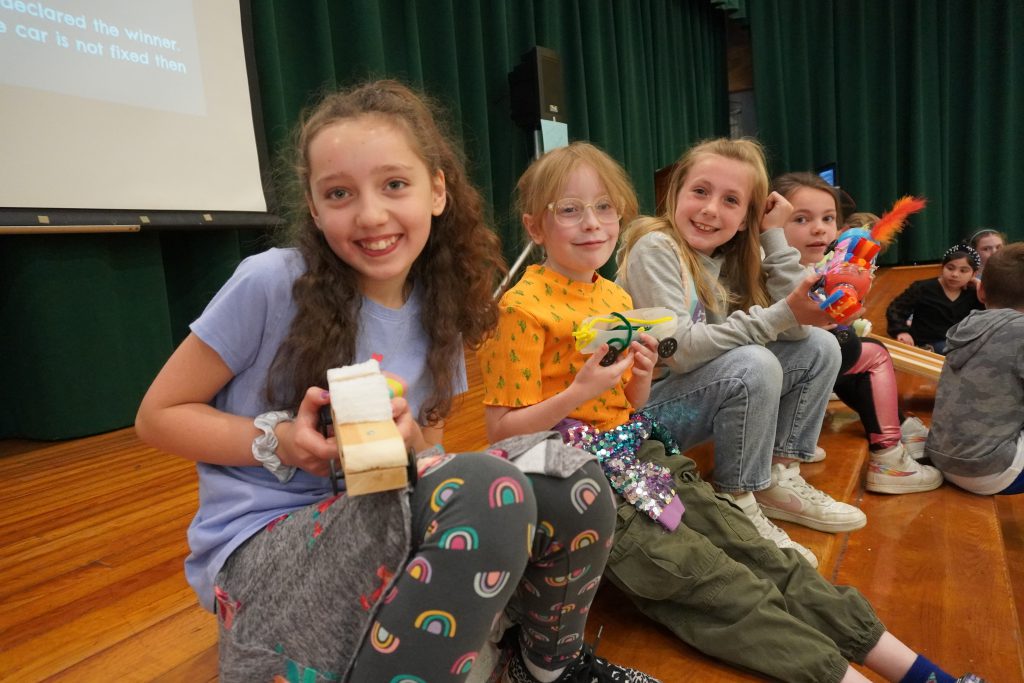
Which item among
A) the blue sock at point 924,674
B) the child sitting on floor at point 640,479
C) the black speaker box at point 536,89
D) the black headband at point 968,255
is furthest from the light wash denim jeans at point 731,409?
the black speaker box at point 536,89

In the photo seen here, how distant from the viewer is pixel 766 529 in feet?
3.99

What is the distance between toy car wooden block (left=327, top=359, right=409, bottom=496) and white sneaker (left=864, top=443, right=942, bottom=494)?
4.70 feet

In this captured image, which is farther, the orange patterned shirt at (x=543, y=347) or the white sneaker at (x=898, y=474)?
the white sneaker at (x=898, y=474)

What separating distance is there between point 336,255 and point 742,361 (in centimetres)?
80

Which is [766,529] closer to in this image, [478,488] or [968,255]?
[478,488]

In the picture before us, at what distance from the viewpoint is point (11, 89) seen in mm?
1771

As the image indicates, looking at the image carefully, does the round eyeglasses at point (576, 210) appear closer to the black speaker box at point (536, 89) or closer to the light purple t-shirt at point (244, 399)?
the light purple t-shirt at point (244, 399)

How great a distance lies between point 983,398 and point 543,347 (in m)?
1.18

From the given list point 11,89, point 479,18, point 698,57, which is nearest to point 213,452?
point 11,89

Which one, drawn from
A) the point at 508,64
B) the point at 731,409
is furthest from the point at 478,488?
the point at 508,64

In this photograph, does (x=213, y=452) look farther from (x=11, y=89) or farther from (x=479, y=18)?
(x=479, y=18)

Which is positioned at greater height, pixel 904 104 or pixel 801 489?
pixel 904 104

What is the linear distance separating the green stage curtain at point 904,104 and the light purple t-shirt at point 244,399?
5.60m

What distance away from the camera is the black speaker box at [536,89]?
3240 millimetres
